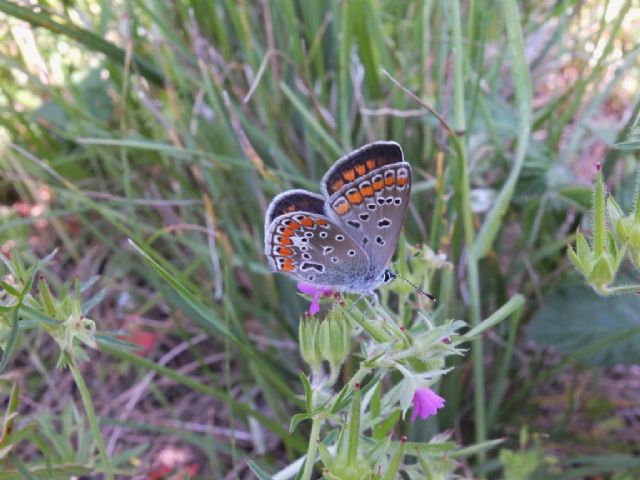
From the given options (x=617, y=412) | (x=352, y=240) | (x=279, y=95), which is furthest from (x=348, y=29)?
(x=617, y=412)

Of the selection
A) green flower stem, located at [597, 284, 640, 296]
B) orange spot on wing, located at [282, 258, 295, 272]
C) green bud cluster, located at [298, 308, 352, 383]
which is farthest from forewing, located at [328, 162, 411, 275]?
green flower stem, located at [597, 284, 640, 296]

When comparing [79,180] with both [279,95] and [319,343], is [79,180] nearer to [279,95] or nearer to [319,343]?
[279,95]

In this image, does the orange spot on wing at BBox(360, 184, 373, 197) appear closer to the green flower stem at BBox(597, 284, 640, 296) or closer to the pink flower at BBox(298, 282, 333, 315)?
the pink flower at BBox(298, 282, 333, 315)

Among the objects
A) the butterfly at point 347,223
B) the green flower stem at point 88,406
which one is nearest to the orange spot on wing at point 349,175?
the butterfly at point 347,223

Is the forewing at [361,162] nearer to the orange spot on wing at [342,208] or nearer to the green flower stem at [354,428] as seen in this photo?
the orange spot on wing at [342,208]

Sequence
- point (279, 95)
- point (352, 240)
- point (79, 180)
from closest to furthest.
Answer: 1. point (352, 240)
2. point (279, 95)
3. point (79, 180)

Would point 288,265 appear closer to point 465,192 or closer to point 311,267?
point 311,267
